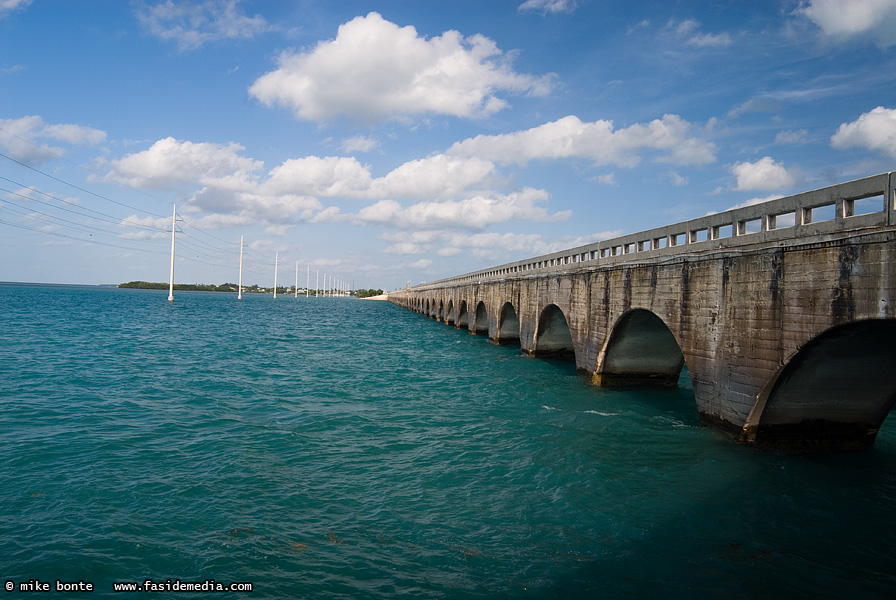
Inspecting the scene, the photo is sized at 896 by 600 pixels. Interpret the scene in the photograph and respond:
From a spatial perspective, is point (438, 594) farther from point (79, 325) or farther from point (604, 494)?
point (79, 325)

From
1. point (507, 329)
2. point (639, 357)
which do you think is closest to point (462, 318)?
point (507, 329)

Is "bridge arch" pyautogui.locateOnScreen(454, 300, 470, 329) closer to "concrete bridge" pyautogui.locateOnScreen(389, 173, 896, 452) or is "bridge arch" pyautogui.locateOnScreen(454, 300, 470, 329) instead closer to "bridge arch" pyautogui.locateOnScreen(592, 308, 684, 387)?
"bridge arch" pyautogui.locateOnScreen(592, 308, 684, 387)

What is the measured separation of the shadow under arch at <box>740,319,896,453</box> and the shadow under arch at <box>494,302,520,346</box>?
27.0 meters

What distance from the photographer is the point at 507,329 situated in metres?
39.5

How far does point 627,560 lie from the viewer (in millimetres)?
7801

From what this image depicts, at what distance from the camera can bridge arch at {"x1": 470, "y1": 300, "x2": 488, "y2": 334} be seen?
49.2 m

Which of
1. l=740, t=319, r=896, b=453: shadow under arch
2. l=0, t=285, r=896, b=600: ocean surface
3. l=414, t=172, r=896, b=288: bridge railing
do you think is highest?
l=414, t=172, r=896, b=288: bridge railing

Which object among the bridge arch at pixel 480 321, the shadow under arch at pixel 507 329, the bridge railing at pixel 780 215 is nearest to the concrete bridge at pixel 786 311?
the bridge railing at pixel 780 215

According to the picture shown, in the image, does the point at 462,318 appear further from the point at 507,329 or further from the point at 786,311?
the point at 786,311

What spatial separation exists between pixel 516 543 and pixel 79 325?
53666 millimetres

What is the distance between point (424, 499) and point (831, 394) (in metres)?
9.79

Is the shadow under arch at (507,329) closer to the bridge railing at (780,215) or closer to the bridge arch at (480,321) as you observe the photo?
the bridge arch at (480,321)

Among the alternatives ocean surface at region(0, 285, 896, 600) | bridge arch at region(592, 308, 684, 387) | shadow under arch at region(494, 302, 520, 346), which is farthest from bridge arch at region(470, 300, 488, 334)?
ocean surface at region(0, 285, 896, 600)

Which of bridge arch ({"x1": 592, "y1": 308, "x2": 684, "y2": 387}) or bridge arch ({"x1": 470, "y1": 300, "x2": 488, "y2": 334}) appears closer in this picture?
bridge arch ({"x1": 592, "y1": 308, "x2": 684, "y2": 387})
